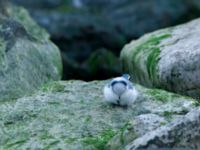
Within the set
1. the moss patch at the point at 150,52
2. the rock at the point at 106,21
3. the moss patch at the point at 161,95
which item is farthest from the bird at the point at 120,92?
the rock at the point at 106,21

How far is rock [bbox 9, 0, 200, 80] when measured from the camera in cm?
1694

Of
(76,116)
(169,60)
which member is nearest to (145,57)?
(169,60)

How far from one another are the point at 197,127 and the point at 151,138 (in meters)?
0.39

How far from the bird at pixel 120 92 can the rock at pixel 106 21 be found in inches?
350

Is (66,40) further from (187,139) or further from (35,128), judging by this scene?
(187,139)

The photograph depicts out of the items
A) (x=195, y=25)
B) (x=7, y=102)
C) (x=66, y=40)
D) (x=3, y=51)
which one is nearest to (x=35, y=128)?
(x=7, y=102)

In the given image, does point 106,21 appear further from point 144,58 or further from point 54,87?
point 54,87

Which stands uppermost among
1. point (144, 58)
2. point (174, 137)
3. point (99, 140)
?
point (144, 58)

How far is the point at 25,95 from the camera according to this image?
739cm

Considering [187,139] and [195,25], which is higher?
[195,25]

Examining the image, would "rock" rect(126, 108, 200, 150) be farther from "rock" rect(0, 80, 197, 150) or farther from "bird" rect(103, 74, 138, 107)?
"bird" rect(103, 74, 138, 107)

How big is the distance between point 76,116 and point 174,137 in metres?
1.51

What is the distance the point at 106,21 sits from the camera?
58.6 feet

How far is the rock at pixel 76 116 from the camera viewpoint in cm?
602
